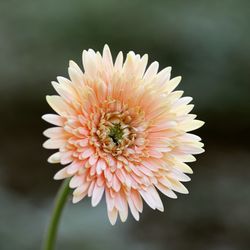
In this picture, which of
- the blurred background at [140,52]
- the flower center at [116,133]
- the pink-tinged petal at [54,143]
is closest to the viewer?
the pink-tinged petal at [54,143]

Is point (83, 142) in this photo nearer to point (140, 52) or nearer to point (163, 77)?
point (163, 77)

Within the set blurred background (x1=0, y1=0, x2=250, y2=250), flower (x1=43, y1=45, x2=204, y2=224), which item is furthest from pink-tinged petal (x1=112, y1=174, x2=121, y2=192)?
blurred background (x1=0, y1=0, x2=250, y2=250)

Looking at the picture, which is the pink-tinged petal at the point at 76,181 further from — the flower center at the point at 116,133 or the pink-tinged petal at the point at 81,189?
the flower center at the point at 116,133

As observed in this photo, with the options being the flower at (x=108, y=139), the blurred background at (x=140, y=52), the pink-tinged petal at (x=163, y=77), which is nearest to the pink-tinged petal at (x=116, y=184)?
the flower at (x=108, y=139)
